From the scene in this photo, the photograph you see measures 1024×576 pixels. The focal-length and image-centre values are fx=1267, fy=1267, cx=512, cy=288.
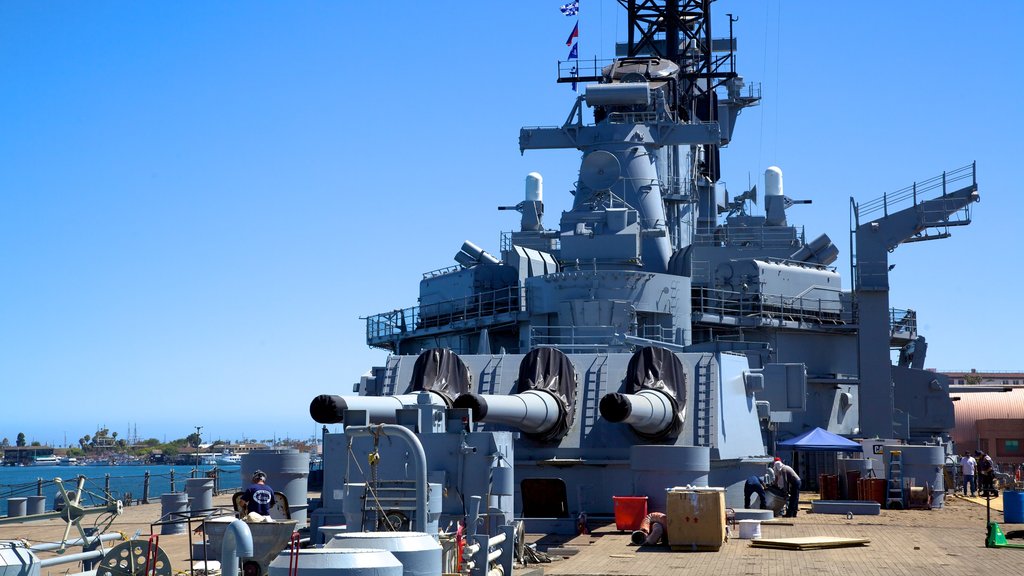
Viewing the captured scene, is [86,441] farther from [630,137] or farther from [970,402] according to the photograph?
[630,137]

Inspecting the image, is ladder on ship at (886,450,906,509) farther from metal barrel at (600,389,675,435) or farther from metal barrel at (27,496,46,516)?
metal barrel at (27,496,46,516)

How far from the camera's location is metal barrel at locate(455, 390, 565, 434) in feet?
48.4

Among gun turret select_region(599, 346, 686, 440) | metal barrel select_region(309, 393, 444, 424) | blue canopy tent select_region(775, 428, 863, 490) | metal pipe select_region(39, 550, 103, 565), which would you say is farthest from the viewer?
blue canopy tent select_region(775, 428, 863, 490)

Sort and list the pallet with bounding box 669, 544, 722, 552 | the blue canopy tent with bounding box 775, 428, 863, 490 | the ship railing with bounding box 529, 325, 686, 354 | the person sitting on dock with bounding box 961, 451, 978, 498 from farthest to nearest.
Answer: the person sitting on dock with bounding box 961, 451, 978, 498 < the blue canopy tent with bounding box 775, 428, 863, 490 < the ship railing with bounding box 529, 325, 686, 354 < the pallet with bounding box 669, 544, 722, 552

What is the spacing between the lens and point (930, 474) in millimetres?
21531

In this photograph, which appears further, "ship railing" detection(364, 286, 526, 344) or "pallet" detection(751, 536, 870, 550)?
"ship railing" detection(364, 286, 526, 344)

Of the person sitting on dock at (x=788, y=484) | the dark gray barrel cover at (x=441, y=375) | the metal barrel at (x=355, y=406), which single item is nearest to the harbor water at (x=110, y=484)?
the metal barrel at (x=355, y=406)

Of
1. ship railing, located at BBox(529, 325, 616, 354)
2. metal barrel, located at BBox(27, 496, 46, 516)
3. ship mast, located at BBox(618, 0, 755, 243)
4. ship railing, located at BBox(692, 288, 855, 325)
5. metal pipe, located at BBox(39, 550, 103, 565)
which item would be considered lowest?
metal barrel, located at BBox(27, 496, 46, 516)

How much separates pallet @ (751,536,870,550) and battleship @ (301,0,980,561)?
1914 millimetres

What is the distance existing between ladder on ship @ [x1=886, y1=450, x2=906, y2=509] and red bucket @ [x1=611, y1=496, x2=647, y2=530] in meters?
7.19

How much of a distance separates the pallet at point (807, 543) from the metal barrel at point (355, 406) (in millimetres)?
3963

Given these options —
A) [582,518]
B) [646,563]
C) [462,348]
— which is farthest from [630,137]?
[646,563]

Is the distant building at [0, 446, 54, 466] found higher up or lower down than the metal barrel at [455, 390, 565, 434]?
lower down

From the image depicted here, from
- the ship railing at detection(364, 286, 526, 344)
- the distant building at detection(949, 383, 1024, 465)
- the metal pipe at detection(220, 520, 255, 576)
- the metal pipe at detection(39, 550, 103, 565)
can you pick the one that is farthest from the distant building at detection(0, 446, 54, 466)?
the metal pipe at detection(220, 520, 255, 576)
